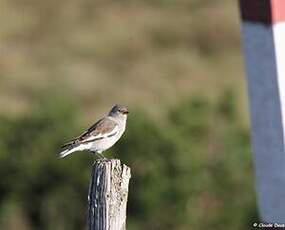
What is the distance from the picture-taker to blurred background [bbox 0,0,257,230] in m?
16.0

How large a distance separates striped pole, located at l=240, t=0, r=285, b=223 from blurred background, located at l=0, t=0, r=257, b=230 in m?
6.35

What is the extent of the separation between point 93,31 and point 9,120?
13727mm

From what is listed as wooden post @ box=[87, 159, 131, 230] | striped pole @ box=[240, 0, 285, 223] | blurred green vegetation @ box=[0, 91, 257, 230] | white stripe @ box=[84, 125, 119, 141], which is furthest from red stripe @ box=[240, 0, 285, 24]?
blurred green vegetation @ box=[0, 91, 257, 230]

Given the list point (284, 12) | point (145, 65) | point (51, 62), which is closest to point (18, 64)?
point (51, 62)

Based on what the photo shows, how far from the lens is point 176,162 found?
54.6ft

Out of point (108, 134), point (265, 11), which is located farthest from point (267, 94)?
point (108, 134)

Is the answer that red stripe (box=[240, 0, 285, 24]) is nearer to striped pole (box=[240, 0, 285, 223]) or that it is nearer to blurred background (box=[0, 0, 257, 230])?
striped pole (box=[240, 0, 285, 223])

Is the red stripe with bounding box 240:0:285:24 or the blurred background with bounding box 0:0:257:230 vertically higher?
the blurred background with bounding box 0:0:257:230

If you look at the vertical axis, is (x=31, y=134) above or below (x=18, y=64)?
below

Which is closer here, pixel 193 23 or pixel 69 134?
pixel 69 134

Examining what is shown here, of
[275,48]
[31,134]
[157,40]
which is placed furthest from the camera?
[157,40]

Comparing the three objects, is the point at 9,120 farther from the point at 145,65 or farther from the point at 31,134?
the point at 145,65

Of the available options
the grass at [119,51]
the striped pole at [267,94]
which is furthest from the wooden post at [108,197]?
the grass at [119,51]

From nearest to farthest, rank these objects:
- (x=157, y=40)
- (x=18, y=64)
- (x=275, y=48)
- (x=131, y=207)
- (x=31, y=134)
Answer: (x=275, y=48) → (x=131, y=207) → (x=31, y=134) → (x=18, y=64) → (x=157, y=40)
